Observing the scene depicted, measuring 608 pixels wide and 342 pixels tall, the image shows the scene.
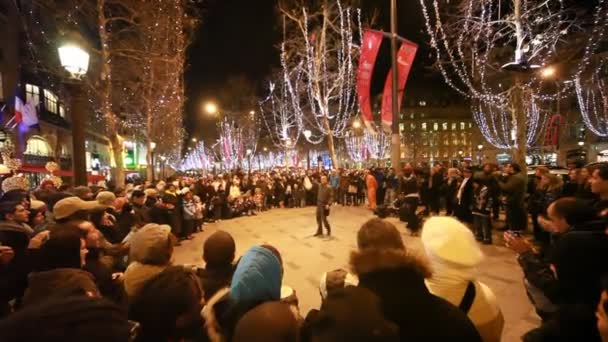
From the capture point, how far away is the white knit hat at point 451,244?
2.42 meters

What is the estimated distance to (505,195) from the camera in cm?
938

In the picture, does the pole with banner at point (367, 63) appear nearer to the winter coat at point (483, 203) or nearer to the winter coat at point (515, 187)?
the winter coat at point (483, 203)

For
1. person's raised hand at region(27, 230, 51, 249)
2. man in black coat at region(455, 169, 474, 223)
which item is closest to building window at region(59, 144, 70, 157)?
person's raised hand at region(27, 230, 51, 249)

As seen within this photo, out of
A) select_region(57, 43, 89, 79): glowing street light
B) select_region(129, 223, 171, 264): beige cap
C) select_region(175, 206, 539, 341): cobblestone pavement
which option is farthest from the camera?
select_region(57, 43, 89, 79): glowing street light

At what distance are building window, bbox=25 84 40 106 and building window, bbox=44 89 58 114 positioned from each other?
147cm

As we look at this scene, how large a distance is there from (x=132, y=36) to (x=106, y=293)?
618 inches

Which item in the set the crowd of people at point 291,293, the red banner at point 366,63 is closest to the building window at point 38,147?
the red banner at point 366,63

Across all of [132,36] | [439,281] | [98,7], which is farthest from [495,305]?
[132,36]

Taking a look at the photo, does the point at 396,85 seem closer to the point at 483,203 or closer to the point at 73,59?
the point at 483,203

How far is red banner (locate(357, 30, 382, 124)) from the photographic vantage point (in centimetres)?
1250

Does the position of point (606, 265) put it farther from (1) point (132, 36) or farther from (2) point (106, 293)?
(1) point (132, 36)

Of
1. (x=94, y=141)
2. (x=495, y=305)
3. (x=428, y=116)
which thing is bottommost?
(x=495, y=305)

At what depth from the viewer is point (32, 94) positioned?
26984 millimetres

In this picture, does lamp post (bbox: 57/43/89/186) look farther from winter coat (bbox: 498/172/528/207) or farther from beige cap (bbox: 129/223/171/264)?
winter coat (bbox: 498/172/528/207)
